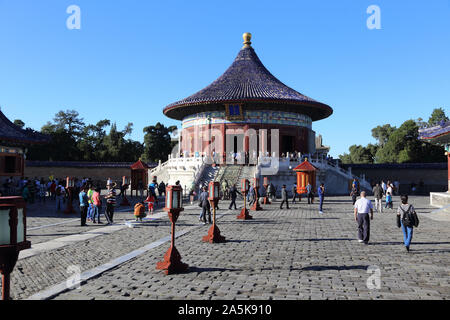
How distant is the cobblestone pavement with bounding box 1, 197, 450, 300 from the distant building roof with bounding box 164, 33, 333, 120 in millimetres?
24864

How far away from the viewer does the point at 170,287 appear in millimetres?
5949

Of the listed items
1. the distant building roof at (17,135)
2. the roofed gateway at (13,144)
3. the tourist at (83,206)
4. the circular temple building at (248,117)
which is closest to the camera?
the tourist at (83,206)

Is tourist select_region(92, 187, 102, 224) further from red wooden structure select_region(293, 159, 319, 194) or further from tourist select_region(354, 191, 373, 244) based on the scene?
red wooden structure select_region(293, 159, 319, 194)

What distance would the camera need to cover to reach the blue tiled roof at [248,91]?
117 feet

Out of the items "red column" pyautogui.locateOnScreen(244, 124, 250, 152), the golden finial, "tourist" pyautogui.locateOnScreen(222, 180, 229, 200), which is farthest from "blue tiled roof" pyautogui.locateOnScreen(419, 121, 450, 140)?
the golden finial

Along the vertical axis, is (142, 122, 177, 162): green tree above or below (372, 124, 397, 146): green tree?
below

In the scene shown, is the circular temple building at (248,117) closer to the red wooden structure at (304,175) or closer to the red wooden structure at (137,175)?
the red wooden structure at (137,175)

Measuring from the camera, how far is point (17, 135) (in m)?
27.4

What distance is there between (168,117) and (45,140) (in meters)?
17.3

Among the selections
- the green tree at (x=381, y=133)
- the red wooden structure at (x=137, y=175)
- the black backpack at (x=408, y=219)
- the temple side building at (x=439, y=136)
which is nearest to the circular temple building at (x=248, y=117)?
the red wooden structure at (x=137, y=175)

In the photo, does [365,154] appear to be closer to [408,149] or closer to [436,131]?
[408,149]

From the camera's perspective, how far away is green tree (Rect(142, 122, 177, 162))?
5650 cm

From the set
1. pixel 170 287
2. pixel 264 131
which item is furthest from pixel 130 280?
pixel 264 131
